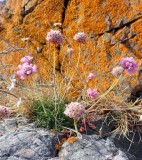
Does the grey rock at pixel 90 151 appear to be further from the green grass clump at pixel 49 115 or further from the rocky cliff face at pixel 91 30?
the rocky cliff face at pixel 91 30

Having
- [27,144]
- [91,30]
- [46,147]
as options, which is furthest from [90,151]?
[91,30]

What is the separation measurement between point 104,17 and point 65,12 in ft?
1.64

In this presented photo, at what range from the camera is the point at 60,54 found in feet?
14.0

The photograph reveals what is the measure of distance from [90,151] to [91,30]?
171cm

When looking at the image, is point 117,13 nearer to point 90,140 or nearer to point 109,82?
point 109,82

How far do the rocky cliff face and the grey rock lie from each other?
102 cm

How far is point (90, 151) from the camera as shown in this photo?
279 centimetres

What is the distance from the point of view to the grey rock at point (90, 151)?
273 centimetres

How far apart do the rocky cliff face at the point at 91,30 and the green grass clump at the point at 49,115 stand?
1.95ft

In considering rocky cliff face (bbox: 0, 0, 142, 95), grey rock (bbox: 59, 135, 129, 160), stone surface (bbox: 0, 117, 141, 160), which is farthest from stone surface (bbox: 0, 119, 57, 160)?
rocky cliff face (bbox: 0, 0, 142, 95)

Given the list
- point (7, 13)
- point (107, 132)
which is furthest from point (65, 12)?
point (107, 132)

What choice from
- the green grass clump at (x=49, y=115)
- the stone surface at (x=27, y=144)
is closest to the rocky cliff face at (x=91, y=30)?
the green grass clump at (x=49, y=115)

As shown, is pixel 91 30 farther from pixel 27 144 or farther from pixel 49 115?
pixel 27 144

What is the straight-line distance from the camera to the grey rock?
8.97 ft
